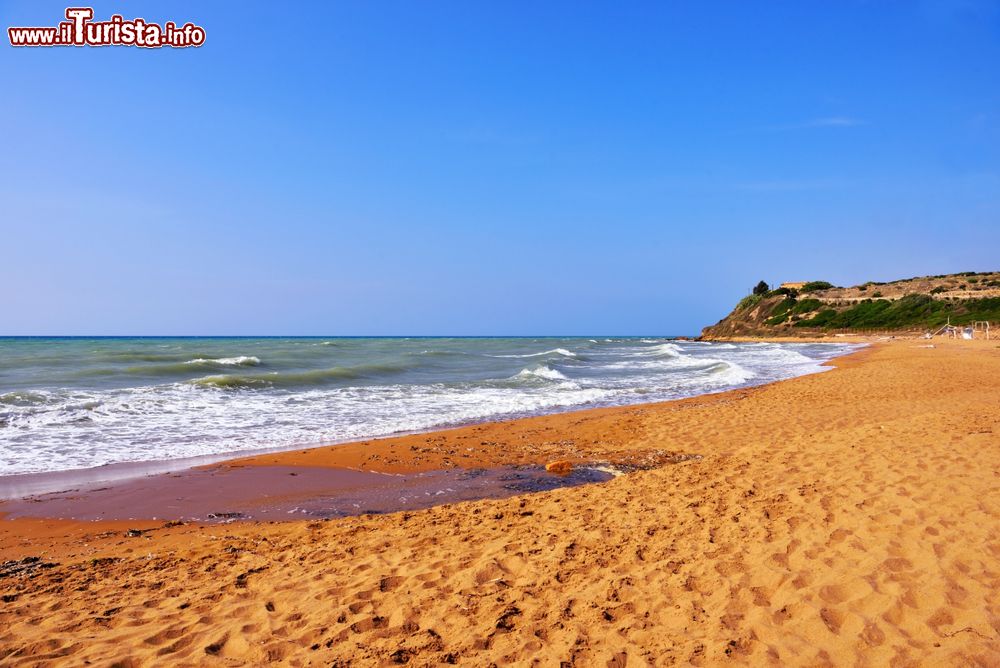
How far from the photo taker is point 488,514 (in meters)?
6.14

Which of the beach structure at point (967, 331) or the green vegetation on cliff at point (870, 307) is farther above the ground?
the green vegetation on cliff at point (870, 307)

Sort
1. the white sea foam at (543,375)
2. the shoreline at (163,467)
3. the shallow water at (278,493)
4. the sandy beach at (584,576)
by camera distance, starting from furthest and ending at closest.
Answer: the white sea foam at (543,375) → the shoreline at (163,467) → the shallow water at (278,493) → the sandy beach at (584,576)

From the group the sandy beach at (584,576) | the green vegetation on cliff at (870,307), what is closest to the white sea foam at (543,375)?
the sandy beach at (584,576)

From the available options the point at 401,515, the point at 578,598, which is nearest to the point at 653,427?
the point at 401,515

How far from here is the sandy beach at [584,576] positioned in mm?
3424

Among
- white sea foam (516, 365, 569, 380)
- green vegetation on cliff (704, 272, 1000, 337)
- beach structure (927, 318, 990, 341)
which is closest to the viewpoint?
white sea foam (516, 365, 569, 380)

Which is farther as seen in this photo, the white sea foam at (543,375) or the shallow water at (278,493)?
the white sea foam at (543,375)

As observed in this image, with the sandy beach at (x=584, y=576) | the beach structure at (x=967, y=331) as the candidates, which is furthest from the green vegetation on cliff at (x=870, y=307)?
the sandy beach at (x=584, y=576)

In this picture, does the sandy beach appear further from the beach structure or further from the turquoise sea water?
the beach structure

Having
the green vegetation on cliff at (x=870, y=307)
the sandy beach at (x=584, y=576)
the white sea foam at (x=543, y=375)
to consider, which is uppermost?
the green vegetation on cliff at (x=870, y=307)

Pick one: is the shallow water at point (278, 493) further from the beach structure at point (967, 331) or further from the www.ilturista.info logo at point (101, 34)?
the beach structure at point (967, 331)

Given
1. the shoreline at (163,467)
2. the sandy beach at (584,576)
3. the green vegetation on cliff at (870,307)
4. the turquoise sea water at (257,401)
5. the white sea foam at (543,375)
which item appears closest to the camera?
the sandy beach at (584,576)

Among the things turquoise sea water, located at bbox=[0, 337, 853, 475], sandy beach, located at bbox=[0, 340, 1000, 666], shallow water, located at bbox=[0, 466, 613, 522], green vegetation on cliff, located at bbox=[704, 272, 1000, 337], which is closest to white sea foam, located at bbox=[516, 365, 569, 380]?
turquoise sea water, located at bbox=[0, 337, 853, 475]

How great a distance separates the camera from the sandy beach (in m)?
3.42
